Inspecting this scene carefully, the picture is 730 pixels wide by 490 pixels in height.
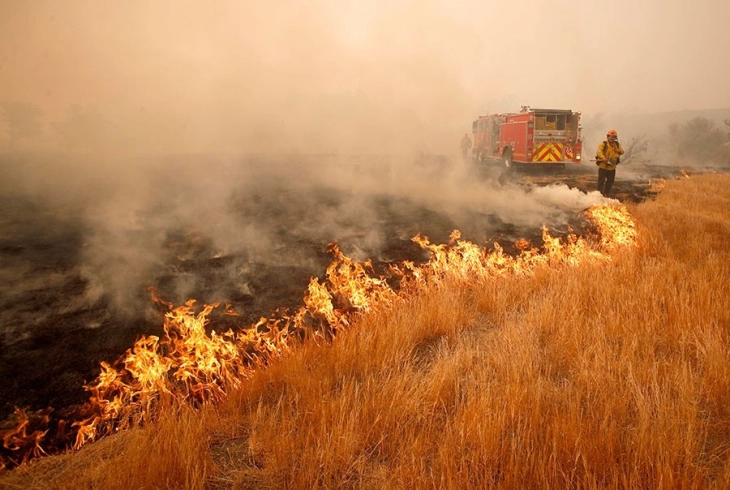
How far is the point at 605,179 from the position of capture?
10.5 m

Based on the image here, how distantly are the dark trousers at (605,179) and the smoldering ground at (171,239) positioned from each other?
123cm

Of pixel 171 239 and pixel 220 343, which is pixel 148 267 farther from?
pixel 220 343

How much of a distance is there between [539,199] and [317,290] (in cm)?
717

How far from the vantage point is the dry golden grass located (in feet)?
6.23

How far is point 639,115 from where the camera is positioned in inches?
4518

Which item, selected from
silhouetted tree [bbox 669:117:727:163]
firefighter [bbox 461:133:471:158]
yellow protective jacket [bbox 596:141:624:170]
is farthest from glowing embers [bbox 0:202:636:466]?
silhouetted tree [bbox 669:117:727:163]

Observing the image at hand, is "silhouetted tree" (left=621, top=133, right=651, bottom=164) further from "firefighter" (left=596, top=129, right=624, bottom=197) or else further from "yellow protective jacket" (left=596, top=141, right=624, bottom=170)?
"yellow protective jacket" (left=596, top=141, right=624, bottom=170)

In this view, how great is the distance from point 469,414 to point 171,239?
5.01m

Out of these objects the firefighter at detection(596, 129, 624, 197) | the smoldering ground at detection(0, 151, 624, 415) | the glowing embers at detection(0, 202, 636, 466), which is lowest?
the glowing embers at detection(0, 202, 636, 466)

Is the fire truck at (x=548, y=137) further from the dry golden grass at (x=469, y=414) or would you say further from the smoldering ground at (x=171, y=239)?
the dry golden grass at (x=469, y=414)

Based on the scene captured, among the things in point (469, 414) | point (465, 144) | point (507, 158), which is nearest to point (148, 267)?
point (469, 414)

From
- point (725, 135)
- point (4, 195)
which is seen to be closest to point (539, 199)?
point (4, 195)

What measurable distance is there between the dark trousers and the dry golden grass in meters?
6.93

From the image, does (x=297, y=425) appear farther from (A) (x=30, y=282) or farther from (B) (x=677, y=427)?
(A) (x=30, y=282)
